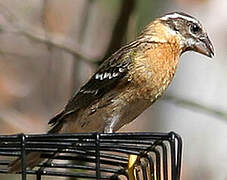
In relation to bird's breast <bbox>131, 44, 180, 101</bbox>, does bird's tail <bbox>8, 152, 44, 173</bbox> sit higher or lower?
lower

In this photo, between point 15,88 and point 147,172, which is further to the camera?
point 15,88

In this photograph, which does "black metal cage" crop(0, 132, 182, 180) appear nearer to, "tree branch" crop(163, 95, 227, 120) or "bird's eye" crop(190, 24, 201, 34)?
"bird's eye" crop(190, 24, 201, 34)

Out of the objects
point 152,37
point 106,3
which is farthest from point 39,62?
point 152,37

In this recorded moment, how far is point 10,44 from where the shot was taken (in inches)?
264

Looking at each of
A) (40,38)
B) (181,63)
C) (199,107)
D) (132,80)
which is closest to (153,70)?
(132,80)

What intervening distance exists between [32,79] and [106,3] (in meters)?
2.30

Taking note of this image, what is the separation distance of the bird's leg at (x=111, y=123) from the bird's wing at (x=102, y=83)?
13 cm

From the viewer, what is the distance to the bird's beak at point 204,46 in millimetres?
4227

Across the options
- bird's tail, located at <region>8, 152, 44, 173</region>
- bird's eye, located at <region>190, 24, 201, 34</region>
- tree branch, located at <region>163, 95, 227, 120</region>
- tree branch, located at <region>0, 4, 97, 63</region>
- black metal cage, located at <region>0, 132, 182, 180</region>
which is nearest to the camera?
black metal cage, located at <region>0, 132, 182, 180</region>

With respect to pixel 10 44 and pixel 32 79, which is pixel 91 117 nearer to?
pixel 10 44

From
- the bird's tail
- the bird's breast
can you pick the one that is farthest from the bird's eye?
the bird's tail

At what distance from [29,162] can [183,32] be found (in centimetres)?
103

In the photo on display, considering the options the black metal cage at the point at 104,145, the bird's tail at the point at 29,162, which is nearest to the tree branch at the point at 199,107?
the bird's tail at the point at 29,162

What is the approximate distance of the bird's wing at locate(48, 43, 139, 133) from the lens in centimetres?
423
